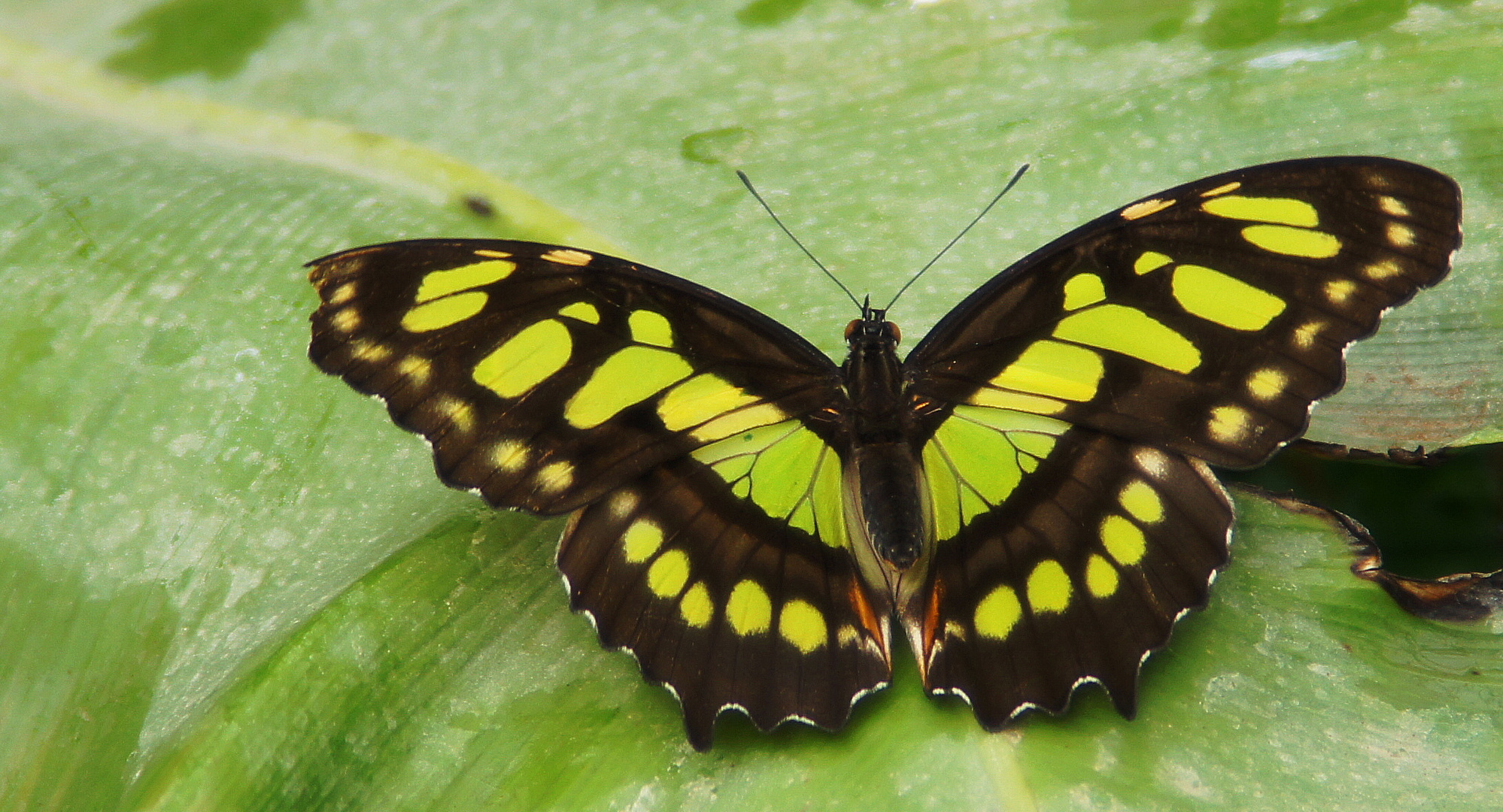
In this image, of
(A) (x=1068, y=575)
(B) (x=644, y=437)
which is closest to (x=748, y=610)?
(B) (x=644, y=437)

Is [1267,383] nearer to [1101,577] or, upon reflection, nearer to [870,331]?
[1101,577]

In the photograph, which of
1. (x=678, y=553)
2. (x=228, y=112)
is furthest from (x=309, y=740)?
(x=228, y=112)

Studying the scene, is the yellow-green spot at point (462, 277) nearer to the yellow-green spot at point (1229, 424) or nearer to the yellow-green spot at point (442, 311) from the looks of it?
the yellow-green spot at point (442, 311)

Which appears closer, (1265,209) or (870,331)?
(1265,209)

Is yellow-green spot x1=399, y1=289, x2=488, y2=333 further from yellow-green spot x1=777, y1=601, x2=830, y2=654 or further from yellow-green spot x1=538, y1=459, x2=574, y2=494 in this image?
yellow-green spot x1=777, y1=601, x2=830, y2=654

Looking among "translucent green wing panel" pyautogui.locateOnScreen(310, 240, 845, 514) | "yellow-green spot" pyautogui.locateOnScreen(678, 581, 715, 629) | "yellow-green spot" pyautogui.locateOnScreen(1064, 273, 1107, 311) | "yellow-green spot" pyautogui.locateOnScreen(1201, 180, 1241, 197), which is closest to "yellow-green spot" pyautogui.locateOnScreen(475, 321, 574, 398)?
"translucent green wing panel" pyautogui.locateOnScreen(310, 240, 845, 514)

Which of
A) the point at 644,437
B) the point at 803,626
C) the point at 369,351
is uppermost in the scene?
the point at 369,351

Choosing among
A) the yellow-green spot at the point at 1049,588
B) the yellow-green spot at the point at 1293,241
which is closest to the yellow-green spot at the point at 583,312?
the yellow-green spot at the point at 1049,588
